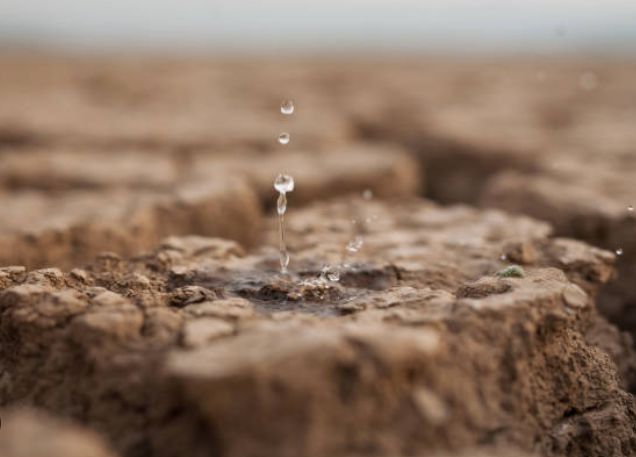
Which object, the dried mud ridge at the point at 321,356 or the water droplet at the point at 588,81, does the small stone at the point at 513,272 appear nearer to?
the dried mud ridge at the point at 321,356

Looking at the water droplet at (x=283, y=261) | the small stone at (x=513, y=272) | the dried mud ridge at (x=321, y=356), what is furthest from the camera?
the water droplet at (x=283, y=261)

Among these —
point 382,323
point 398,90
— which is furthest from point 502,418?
point 398,90

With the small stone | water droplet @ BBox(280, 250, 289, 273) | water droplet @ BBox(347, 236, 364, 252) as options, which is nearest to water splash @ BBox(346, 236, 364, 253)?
water droplet @ BBox(347, 236, 364, 252)

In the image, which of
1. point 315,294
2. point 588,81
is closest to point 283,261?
→ point 315,294

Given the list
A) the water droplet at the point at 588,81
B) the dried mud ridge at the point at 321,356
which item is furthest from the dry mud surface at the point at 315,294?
the water droplet at the point at 588,81

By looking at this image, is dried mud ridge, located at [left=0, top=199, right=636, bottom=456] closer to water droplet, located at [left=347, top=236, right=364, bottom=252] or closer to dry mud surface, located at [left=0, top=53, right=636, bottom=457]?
dry mud surface, located at [left=0, top=53, right=636, bottom=457]

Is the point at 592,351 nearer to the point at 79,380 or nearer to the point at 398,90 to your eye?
the point at 79,380

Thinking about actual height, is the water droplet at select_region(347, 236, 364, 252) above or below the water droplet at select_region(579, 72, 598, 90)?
below
